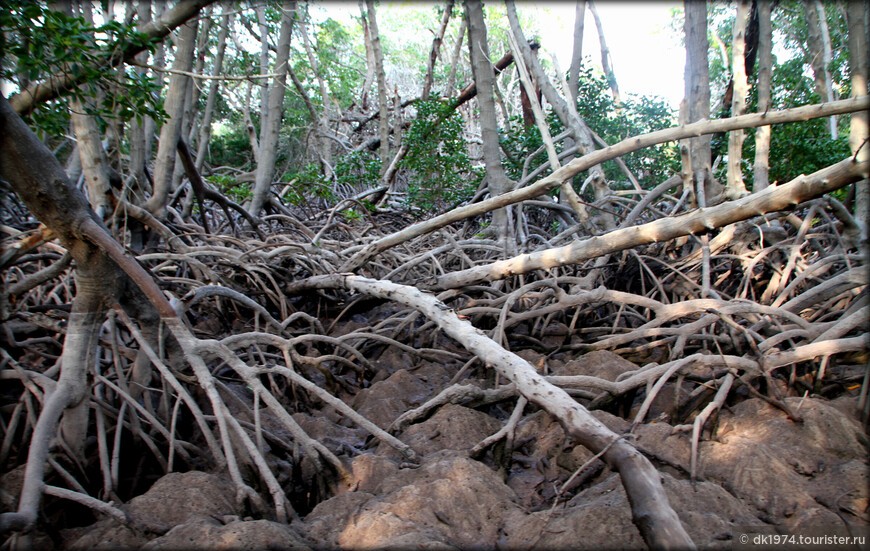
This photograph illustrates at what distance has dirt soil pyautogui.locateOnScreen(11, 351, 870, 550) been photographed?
1.55 m

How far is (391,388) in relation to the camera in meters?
2.97

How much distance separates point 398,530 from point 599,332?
2277mm

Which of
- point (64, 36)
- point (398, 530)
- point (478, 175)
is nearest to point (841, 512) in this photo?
point (398, 530)

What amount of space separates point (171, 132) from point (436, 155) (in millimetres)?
3698

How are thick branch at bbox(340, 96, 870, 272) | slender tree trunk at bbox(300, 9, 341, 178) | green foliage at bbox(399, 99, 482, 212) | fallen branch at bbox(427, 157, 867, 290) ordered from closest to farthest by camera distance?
fallen branch at bbox(427, 157, 867, 290) < thick branch at bbox(340, 96, 870, 272) < green foliage at bbox(399, 99, 482, 212) < slender tree trunk at bbox(300, 9, 341, 178)

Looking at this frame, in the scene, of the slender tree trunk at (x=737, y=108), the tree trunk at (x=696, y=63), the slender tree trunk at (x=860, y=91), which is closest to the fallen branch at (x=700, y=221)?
the slender tree trunk at (x=860, y=91)

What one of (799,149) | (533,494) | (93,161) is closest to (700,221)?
(533,494)

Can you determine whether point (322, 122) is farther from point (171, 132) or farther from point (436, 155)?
point (171, 132)

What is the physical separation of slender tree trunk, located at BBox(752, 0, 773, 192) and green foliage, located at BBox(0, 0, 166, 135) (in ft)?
14.3

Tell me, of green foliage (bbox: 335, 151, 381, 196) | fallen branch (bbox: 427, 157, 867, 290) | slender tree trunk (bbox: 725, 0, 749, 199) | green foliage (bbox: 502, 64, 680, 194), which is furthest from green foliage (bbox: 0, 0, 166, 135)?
green foliage (bbox: 335, 151, 381, 196)

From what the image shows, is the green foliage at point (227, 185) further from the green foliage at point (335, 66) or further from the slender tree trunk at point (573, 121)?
the green foliage at point (335, 66)

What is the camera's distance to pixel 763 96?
472cm

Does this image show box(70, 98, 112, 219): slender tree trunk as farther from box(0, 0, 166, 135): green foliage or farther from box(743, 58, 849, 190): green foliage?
box(743, 58, 849, 190): green foliage

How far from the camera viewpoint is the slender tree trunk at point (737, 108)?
3.82 metres
